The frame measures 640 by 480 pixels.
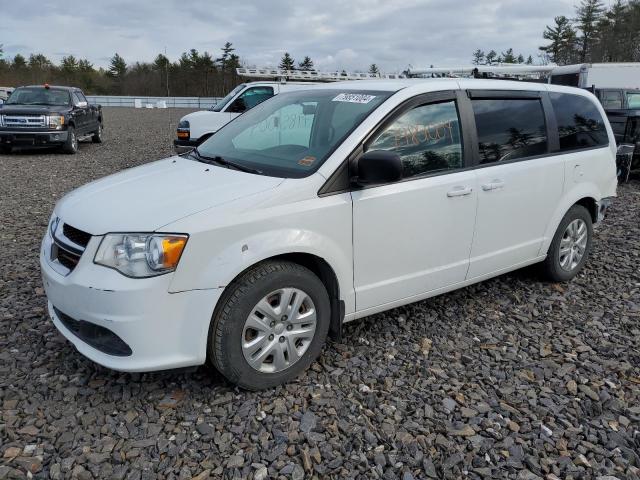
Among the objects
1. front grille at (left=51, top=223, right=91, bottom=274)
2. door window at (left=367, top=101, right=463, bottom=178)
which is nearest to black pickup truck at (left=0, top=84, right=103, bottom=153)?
front grille at (left=51, top=223, right=91, bottom=274)

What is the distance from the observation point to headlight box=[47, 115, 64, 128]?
12859 mm

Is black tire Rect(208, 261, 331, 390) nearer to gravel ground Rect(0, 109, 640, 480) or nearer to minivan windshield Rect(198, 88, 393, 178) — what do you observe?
gravel ground Rect(0, 109, 640, 480)

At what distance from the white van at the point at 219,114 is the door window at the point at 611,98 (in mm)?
7038

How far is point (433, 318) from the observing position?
162 inches

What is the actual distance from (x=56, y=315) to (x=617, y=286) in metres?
4.65

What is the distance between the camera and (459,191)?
3664 millimetres

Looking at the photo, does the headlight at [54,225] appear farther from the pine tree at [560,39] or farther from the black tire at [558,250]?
the pine tree at [560,39]

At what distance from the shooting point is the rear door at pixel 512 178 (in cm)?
389

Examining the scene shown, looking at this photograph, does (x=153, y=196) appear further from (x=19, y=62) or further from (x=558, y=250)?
(x=19, y=62)

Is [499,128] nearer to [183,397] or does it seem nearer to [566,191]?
[566,191]

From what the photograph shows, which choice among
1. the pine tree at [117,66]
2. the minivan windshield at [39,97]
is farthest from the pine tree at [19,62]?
the minivan windshield at [39,97]

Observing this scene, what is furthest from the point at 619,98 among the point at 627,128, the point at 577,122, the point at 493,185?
the point at 493,185

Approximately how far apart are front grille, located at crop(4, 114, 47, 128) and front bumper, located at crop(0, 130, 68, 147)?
0.55 ft

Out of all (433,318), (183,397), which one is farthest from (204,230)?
(433,318)
